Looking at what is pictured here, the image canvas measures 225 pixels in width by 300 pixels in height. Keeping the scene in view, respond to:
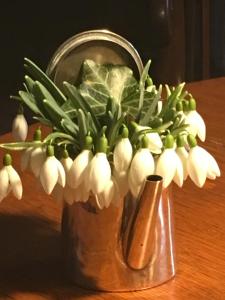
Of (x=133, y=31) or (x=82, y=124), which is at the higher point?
(x=82, y=124)

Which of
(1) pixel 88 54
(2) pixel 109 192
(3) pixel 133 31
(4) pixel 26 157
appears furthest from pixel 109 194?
(3) pixel 133 31

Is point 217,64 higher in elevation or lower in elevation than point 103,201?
lower

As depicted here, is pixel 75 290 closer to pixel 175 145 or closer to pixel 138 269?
pixel 138 269

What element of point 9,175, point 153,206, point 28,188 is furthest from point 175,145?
point 28,188

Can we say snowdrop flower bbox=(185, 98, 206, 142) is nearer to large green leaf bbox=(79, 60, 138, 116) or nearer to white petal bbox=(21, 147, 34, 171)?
large green leaf bbox=(79, 60, 138, 116)

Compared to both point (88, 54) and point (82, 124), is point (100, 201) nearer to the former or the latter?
point (82, 124)

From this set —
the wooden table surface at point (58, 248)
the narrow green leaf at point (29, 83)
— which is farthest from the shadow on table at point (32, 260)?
the narrow green leaf at point (29, 83)

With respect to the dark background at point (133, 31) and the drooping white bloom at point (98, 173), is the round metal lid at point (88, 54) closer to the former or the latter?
the drooping white bloom at point (98, 173)
